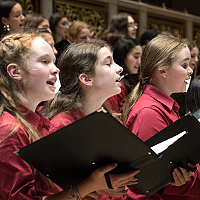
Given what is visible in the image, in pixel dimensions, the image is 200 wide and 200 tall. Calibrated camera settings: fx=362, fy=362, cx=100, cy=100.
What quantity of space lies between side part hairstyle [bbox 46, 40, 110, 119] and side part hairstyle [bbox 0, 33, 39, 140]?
0.38 meters

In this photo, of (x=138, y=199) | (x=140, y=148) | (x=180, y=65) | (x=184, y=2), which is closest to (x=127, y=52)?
(x=180, y=65)

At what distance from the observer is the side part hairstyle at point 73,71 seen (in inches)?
72.1

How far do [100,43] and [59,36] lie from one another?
2.23m

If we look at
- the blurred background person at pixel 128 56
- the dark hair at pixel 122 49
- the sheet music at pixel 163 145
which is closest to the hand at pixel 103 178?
the sheet music at pixel 163 145

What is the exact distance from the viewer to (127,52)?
3.47 metres

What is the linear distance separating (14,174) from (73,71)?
81cm

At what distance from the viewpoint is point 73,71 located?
1.90 metres

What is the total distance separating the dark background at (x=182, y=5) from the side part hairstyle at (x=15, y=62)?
15.5 feet

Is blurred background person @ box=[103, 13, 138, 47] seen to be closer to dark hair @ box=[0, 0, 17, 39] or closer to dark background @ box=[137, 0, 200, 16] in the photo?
dark hair @ box=[0, 0, 17, 39]

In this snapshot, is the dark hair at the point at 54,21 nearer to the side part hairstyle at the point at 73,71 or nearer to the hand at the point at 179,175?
the side part hairstyle at the point at 73,71

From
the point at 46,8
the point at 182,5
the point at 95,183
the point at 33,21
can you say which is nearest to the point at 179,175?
the point at 95,183

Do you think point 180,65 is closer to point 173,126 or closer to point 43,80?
point 173,126

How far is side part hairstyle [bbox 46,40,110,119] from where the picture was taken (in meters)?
1.83

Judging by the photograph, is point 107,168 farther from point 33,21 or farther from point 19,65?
point 33,21
